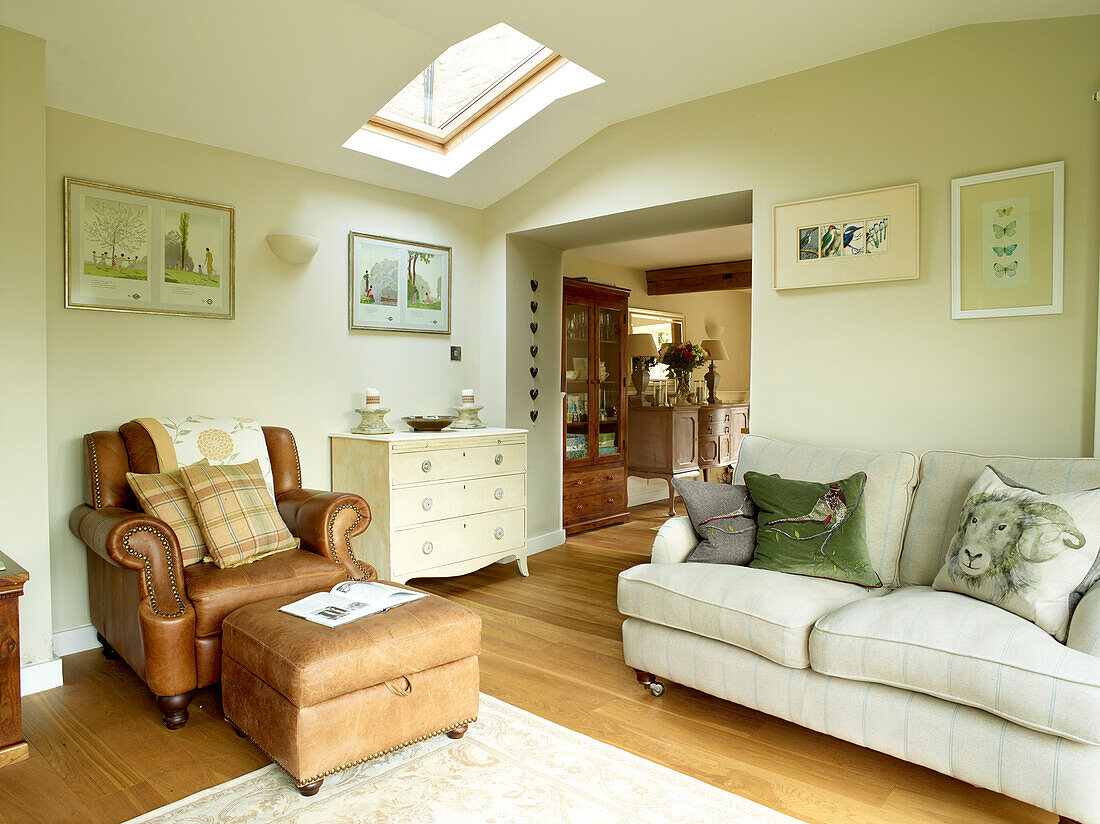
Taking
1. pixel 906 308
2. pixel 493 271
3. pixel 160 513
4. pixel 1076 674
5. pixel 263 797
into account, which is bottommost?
pixel 263 797

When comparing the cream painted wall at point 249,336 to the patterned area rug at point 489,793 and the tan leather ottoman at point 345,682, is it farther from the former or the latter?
the patterned area rug at point 489,793

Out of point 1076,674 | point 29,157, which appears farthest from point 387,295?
point 1076,674

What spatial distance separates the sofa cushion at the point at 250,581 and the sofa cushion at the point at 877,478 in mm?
1852

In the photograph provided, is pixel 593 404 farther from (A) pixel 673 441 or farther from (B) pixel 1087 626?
(B) pixel 1087 626

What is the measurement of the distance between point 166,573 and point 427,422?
185cm

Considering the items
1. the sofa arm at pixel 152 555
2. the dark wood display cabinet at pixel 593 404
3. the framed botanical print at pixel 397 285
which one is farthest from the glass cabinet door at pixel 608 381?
the sofa arm at pixel 152 555

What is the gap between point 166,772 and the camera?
6.76 feet

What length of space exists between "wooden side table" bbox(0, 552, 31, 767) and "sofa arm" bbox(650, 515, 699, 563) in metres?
2.06

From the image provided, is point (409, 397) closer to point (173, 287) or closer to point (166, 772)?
point (173, 287)

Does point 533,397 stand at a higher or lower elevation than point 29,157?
lower

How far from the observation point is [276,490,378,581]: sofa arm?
112 inches

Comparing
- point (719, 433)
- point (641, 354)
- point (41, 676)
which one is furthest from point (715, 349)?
point (41, 676)

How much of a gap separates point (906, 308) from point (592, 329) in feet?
Answer: 9.24

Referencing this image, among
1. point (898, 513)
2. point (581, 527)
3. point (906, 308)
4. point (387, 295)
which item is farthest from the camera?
point (581, 527)
